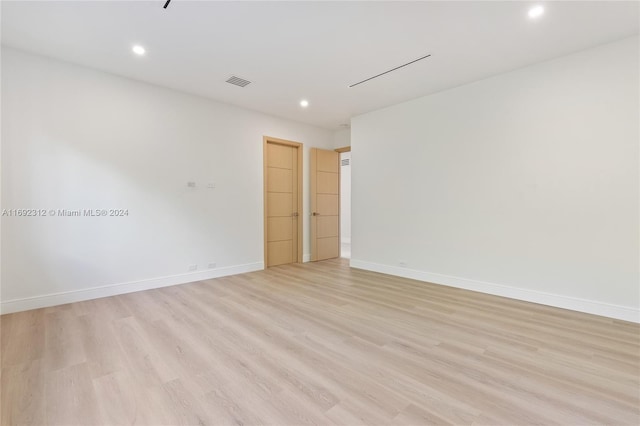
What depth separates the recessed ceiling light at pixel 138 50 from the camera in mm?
3173

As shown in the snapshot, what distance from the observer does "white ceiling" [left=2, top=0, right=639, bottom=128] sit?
2.56 m

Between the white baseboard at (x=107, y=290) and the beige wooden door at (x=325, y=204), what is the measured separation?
74.6 inches

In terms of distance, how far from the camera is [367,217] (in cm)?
540

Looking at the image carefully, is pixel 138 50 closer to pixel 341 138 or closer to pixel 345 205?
pixel 341 138

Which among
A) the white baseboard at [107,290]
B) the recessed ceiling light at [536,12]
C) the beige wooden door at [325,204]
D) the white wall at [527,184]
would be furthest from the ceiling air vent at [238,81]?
the recessed ceiling light at [536,12]

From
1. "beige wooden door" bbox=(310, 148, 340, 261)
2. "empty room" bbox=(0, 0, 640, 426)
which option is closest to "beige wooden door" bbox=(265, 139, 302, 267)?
"beige wooden door" bbox=(310, 148, 340, 261)

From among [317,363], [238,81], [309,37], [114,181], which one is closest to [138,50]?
[238,81]

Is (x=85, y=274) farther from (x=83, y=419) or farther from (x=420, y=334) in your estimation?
(x=420, y=334)

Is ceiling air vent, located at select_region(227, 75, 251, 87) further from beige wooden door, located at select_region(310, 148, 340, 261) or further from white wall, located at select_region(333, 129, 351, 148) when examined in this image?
white wall, located at select_region(333, 129, 351, 148)

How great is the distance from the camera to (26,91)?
3.29m

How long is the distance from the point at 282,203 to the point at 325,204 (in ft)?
3.57

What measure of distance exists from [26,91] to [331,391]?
4679mm

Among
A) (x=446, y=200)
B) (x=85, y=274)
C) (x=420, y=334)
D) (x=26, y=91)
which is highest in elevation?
(x=26, y=91)

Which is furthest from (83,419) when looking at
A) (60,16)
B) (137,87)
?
(137,87)
